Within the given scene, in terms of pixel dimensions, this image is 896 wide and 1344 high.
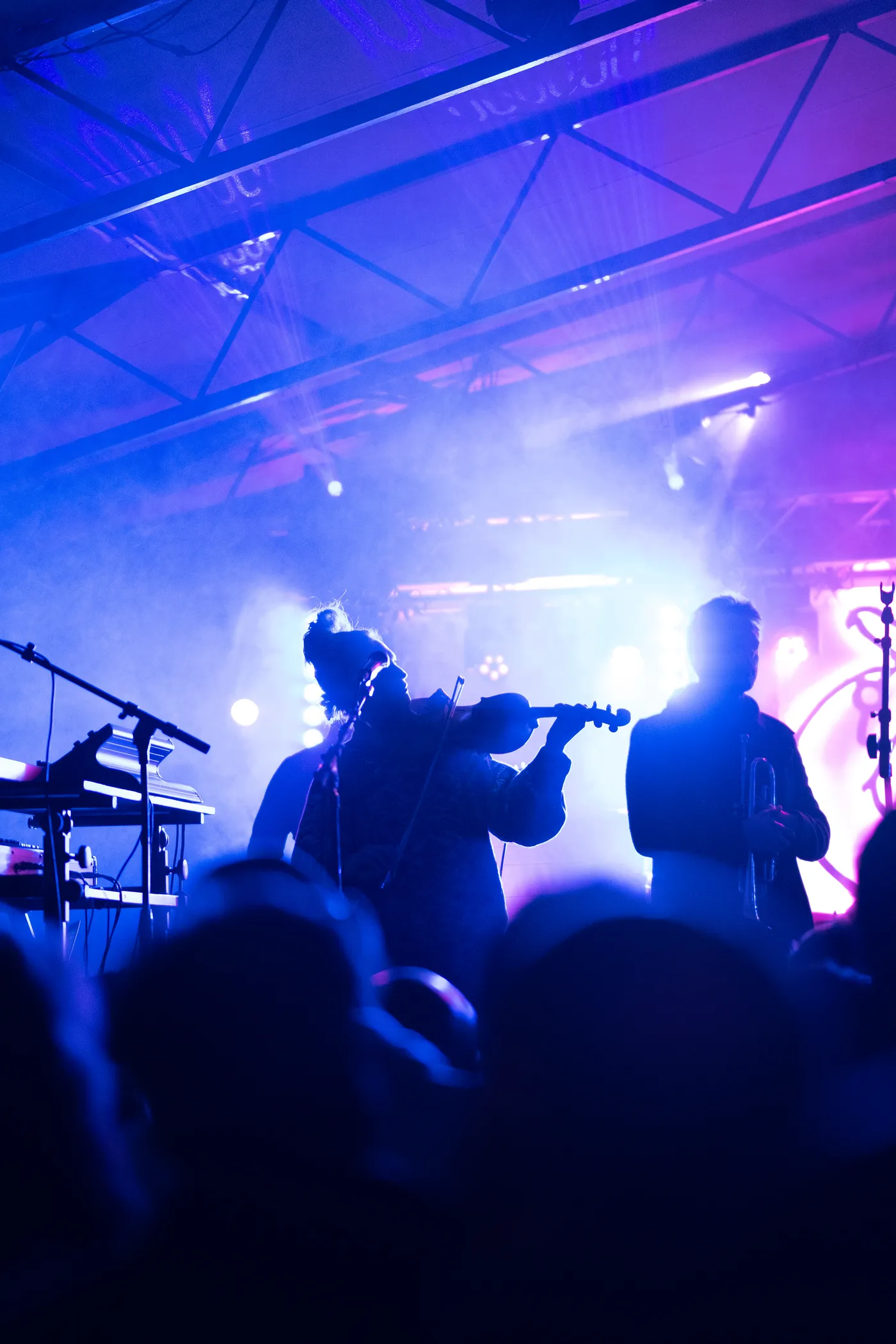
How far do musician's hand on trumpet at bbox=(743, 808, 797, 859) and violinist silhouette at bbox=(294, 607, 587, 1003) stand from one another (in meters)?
0.43

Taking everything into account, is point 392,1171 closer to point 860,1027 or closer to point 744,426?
point 860,1027

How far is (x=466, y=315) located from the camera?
5.61 meters

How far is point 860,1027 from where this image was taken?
604mm

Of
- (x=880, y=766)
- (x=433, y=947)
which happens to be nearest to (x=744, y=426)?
(x=880, y=766)

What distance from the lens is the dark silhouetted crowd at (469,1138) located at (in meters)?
0.56

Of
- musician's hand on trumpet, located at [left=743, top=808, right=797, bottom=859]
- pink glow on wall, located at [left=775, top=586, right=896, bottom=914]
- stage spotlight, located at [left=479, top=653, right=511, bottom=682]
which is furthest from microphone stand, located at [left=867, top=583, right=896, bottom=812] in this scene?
stage spotlight, located at [left=479, top=653, right=511, bottom=682]

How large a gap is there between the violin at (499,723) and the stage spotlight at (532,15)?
2754mm

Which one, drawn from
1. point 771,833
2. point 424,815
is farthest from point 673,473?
point 424,815

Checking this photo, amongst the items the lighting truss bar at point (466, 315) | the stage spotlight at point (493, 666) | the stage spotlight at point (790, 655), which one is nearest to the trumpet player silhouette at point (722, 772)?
the lighting truss bar at point (466, 315)

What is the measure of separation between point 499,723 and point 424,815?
0.33 meters

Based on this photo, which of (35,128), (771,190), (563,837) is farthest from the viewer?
(563,837)

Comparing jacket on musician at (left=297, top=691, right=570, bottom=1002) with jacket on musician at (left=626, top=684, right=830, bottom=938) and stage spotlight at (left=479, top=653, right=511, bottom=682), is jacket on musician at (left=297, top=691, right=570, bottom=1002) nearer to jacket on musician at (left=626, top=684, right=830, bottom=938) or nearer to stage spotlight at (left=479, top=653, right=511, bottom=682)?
jacket on musician at (left=626, top=684, right=830, bottom=938)

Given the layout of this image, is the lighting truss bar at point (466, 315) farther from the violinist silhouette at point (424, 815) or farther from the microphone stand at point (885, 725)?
the violinist silhouette at point (424, 815)

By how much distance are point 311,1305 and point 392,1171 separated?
8 centimetres
